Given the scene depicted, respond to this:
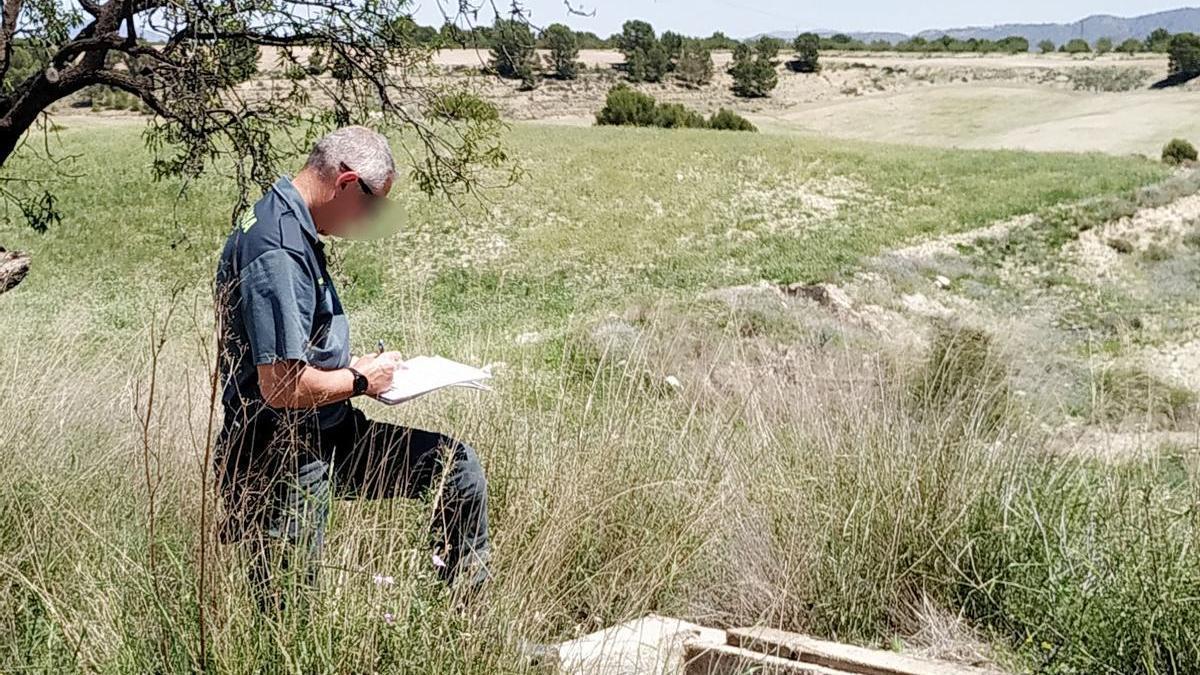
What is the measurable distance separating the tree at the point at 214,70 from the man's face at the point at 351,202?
304 centimetres

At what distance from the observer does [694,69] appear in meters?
78.2

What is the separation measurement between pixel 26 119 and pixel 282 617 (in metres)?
4.91

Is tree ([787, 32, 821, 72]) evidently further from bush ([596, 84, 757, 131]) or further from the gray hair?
the gray hair

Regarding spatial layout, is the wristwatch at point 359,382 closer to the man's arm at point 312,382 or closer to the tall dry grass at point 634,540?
the man's arm at point 312,382

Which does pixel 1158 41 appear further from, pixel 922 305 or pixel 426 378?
pixel 426 378

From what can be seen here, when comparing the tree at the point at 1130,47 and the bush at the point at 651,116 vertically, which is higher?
the tree at the point at 1130,47

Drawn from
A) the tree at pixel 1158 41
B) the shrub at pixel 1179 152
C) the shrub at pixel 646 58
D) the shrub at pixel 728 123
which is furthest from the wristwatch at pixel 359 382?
the tree at pixel 1158 41

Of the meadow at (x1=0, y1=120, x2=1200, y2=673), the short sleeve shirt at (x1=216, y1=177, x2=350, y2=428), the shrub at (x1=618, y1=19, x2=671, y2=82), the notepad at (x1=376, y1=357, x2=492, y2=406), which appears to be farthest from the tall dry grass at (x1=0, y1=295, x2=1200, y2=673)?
the shrub at (x1=618, y1=19, x2=671, y2=82)

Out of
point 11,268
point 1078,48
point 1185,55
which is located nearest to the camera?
point 11,268

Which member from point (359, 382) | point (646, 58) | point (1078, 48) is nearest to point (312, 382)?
point (359, 382)

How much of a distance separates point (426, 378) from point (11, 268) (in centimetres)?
281

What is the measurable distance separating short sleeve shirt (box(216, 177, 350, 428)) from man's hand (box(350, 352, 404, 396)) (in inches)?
3.5

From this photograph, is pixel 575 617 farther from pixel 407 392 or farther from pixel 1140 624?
pixel 1140 624

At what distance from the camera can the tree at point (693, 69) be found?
253 ft
